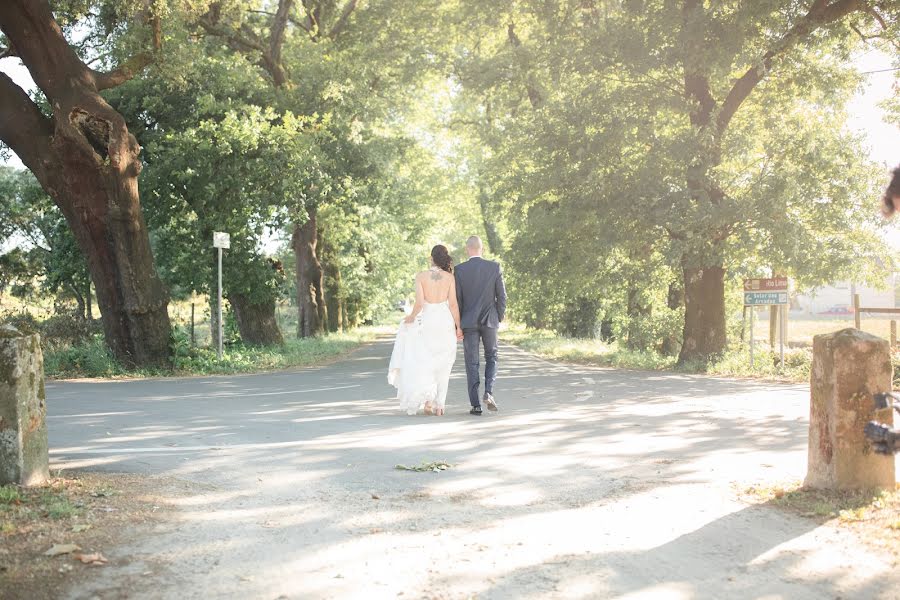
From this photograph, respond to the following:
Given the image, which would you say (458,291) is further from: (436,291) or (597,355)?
(597,355)

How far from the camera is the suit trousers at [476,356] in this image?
1123 cm

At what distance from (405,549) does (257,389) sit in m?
Answer: 10.7

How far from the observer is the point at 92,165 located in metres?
17.0

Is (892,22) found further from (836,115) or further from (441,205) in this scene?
(441,205)

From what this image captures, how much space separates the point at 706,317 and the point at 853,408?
1583 cm

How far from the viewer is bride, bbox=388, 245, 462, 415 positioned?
37.1 feet

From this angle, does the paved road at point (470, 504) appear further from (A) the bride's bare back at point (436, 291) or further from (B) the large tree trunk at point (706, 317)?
(B) the large tree trunk at point (706, 317)

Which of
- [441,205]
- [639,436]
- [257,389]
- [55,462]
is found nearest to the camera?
[55,462]

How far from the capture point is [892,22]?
17844 mm

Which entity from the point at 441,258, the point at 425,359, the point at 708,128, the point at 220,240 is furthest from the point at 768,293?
the point at 220,240

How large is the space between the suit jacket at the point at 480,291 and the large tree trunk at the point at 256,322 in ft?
47.9

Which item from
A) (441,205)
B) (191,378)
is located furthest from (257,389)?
(441,205)

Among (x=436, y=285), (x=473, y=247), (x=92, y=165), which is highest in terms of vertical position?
(x=92, y=165)

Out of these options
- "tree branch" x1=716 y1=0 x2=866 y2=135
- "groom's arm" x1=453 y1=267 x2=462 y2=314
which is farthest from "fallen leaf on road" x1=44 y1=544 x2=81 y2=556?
"tree branch" x1=716 y1=0 x2=866 y2=135
